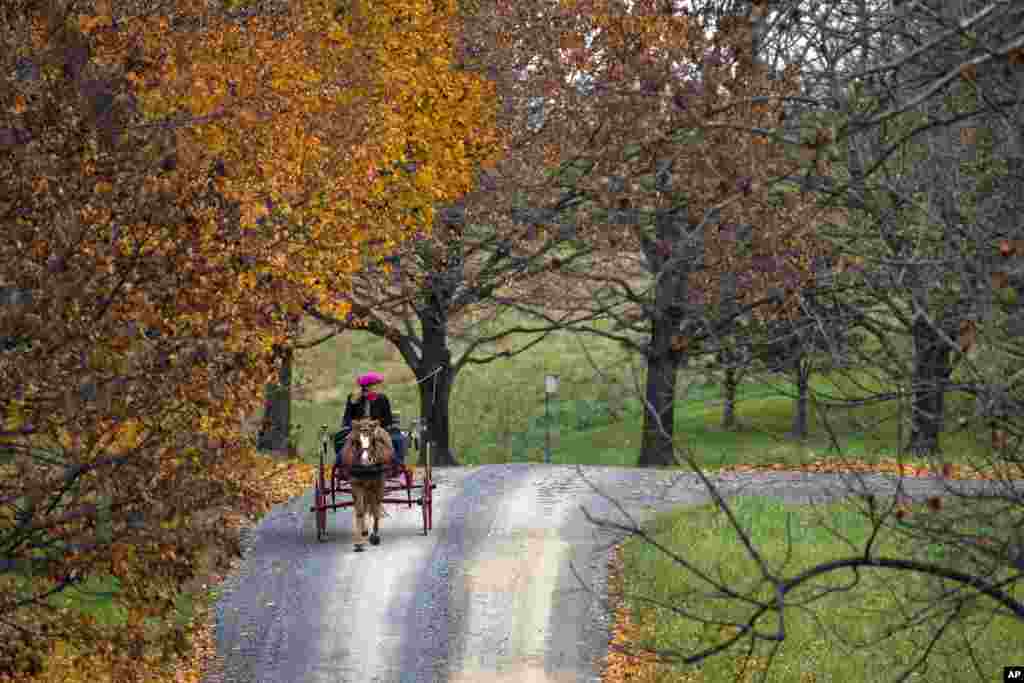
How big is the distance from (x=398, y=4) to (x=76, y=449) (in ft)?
55.2

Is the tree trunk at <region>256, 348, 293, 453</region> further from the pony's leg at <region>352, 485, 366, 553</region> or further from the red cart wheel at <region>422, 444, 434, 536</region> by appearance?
the pony's leg at <region>352, 485, 366, 553</region>

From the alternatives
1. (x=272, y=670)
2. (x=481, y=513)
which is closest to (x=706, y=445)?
(x=481, y=513)

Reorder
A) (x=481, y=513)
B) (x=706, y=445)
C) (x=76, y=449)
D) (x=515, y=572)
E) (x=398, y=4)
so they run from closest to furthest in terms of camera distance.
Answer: (x=76, y=449) → (x=515, y=572) → (x=481, y=513) → (x=398, y=4) → (x=706, y=445)

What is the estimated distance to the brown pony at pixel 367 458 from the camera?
1995cm

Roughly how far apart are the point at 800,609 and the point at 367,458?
21.9ft

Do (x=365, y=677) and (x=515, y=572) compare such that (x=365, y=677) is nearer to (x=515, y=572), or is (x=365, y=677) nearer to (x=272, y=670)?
(x=272, y=670)

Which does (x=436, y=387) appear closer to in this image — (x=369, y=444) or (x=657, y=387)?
(x=657, y=387)

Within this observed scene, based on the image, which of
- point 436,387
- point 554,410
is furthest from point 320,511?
point 554,410

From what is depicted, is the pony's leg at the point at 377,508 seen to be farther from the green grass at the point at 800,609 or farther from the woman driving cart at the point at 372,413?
the green grass at the point at 800,609

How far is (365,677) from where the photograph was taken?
15.9 metres

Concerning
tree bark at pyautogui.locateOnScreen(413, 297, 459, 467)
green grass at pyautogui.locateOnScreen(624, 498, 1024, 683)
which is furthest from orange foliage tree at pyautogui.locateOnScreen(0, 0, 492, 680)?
tree bark at pyautogui.locateOnScreen(413, 297, 459, 467)

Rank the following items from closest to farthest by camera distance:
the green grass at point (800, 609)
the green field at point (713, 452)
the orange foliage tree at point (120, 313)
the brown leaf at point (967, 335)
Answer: the brown leaf at point (967, 335) → the orange foliage tree at point (120, 313) → the green field at point (713, 452) → the green grass at point (800, 609)

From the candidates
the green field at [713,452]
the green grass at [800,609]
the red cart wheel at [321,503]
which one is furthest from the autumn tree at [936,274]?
the red cart wheel at [321,503]

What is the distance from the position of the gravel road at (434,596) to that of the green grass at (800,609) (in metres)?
0.77
